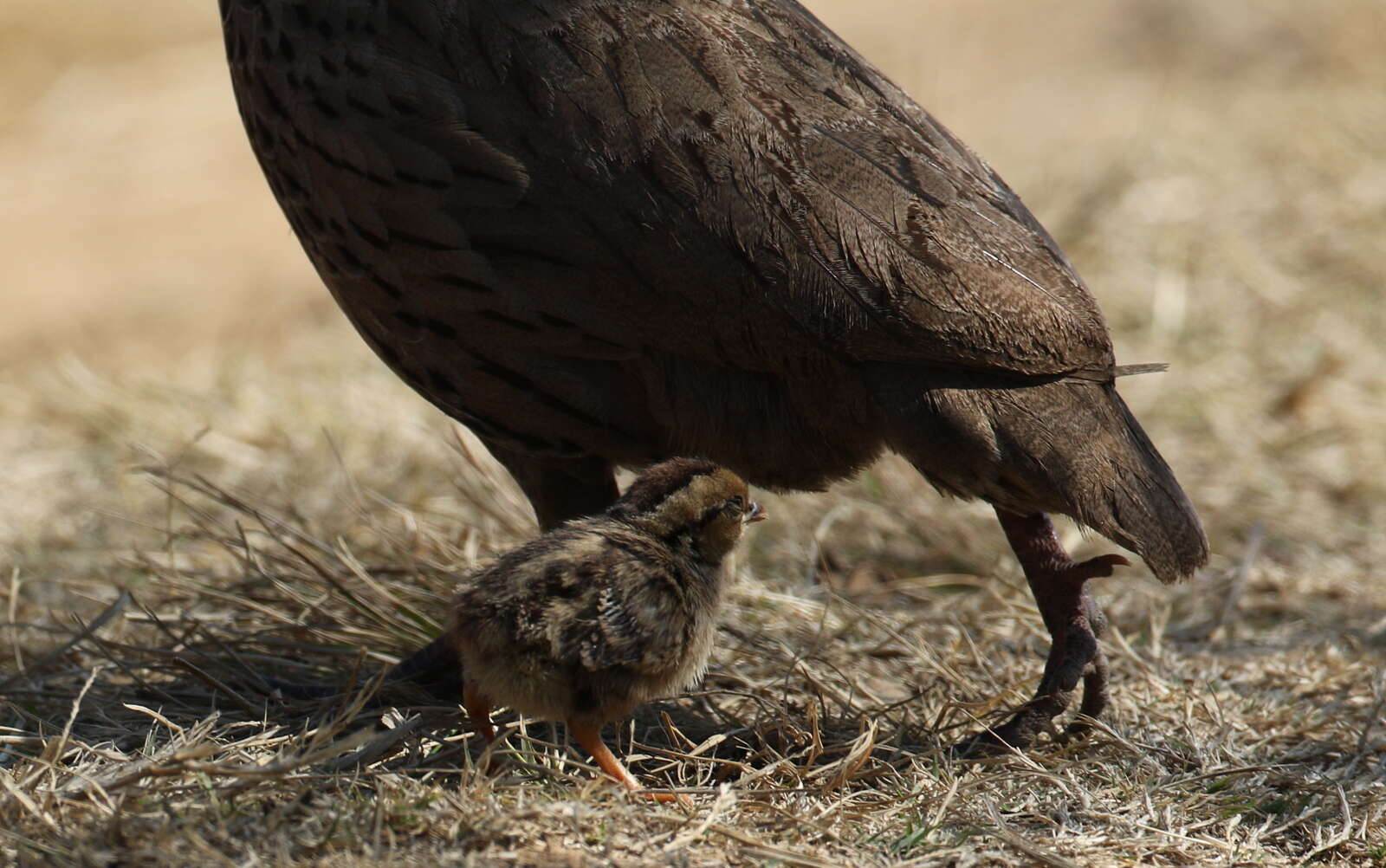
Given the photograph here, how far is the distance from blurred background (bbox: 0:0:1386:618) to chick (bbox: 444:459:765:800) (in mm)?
1458

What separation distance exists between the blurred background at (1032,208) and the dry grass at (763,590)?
0.09ft

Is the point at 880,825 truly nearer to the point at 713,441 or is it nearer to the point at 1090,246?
the point at 713,441

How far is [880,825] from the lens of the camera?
292cm

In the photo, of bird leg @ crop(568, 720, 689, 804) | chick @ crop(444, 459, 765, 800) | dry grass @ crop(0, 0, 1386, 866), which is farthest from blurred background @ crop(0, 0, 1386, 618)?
bird leg @ crop(568, 720, 689, 804)

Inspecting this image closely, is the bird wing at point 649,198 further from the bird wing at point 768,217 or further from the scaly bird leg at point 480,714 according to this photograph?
the scaly bird leg at point 480,714

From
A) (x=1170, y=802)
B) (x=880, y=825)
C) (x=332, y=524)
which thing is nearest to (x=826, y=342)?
(x=880, y=825)

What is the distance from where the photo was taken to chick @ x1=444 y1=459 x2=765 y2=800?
2.86m

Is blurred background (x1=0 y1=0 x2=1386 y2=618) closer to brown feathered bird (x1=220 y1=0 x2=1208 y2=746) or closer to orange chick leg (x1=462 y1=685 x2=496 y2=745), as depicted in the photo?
brown feathered bird (x1=220 y1=0 x2=1208 y2=746)

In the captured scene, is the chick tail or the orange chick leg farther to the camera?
the chick tail

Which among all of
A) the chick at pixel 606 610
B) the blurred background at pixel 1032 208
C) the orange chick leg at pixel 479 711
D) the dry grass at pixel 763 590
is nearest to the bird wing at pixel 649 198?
the chick at pixel 606 610

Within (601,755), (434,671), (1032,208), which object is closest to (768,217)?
(601,755)

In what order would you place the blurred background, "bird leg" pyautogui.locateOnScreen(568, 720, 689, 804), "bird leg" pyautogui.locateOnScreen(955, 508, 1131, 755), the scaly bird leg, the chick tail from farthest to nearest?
the blurred background, the chick tail, "bird leg" pyautogui.locateOnScreen(955, 508, 1131, 755), the scaly bird leg, "bird leg" pyautogui.locateOnScreen(568, 720, 689, 804)

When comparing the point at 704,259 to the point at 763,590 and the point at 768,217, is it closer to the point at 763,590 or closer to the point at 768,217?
the point at 768,217

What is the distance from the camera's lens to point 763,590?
4340 mm
